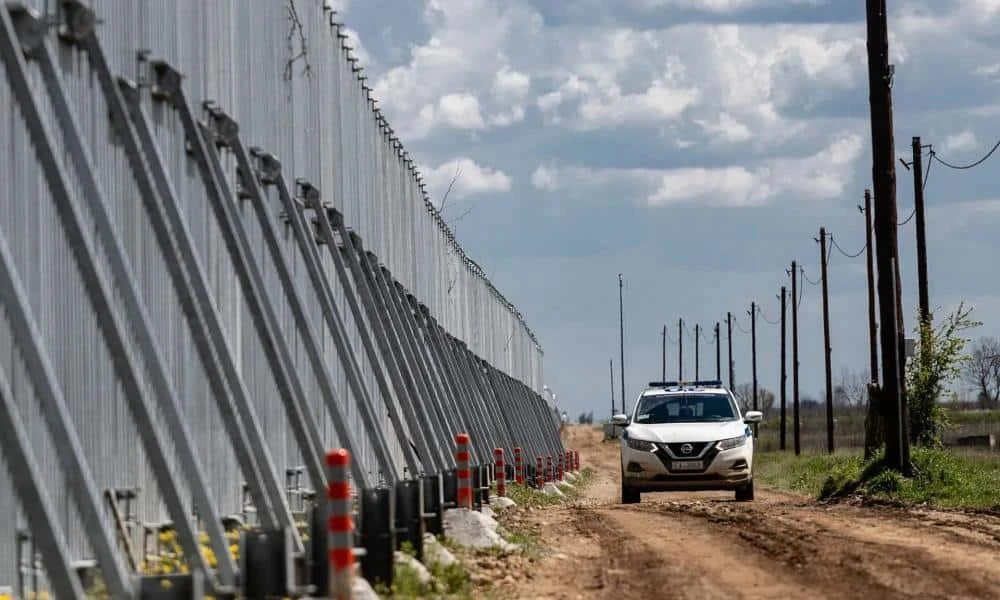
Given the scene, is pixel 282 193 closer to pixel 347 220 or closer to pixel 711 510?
pixel 347 220

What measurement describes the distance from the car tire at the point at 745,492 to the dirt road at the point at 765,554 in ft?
11.7

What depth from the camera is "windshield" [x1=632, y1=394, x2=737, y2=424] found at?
24984mm

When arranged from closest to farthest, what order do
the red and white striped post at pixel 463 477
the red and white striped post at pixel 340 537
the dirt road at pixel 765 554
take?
the red and white striped post at pixel 340 537, the dirt road at pixel 765 554, the red and white striped post at pixel 463 477

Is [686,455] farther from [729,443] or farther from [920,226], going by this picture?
[920,226]

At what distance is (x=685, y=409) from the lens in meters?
25.2

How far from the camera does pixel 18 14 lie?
8.86m

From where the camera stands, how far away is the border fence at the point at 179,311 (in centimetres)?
853

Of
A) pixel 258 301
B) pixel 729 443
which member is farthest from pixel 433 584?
pixel 729 443

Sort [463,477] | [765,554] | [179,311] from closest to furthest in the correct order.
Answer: [179,311] → [765,554] → [463,477]

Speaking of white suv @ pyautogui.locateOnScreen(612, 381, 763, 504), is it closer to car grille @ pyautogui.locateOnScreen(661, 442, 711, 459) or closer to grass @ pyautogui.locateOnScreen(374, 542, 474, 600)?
car grille @ pyautogui.locateOnScreen(661, 442, 711, 459)

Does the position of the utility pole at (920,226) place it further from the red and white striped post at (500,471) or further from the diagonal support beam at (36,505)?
the diagonal support beam at (36,505)

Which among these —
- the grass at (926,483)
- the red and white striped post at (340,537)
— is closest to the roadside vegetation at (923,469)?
the grass at (926,483)

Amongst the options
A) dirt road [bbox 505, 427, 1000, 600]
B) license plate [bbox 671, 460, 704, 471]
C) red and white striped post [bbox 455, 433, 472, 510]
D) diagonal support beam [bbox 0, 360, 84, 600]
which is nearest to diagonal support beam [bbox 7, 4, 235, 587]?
diagonal support beam [bbox 0, 360, 84, 600]

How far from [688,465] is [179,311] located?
1331 centimetres
